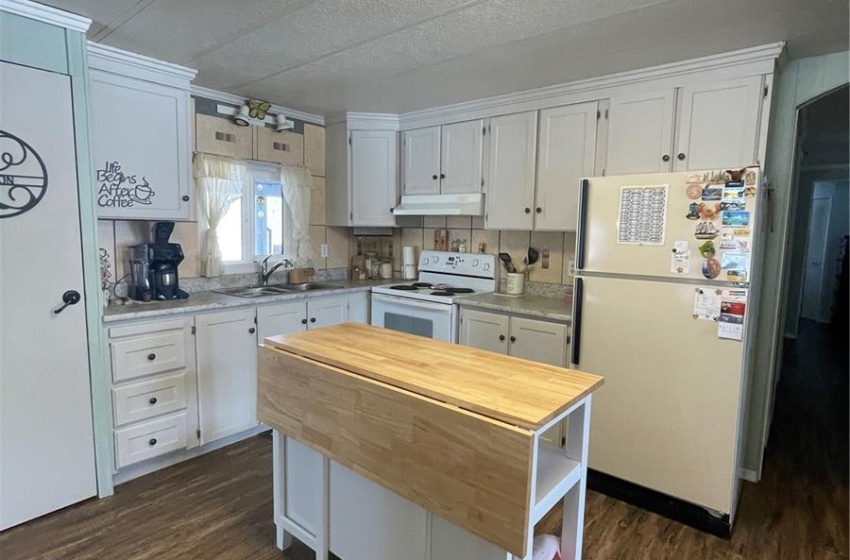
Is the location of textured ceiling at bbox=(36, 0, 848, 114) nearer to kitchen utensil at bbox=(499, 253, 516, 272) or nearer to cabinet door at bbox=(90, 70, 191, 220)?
cabinet door at bbox=(90, 70, 191, 220)

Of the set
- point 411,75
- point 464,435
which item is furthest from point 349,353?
point 411,75

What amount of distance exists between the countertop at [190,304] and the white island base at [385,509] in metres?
1.12

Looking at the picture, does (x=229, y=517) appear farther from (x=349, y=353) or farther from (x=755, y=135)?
(x=755, y=135)

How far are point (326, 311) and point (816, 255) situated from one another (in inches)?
315

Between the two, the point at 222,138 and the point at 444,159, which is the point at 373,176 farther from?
the point at 222,138

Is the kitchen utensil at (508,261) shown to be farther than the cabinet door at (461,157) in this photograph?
Yes

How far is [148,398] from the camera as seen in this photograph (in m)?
2.61

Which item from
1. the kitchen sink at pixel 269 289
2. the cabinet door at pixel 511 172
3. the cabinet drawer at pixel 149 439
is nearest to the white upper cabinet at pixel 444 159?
the cabinet door at pixel 511 172

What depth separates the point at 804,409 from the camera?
389 centimetres

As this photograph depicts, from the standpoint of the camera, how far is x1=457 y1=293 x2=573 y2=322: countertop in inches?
112

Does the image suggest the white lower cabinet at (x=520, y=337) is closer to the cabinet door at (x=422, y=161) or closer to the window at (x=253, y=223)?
the cabinet door at (x=422, y=161)

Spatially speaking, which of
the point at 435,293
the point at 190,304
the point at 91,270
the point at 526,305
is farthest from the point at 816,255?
the point at 91,270

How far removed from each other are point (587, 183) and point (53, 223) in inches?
105

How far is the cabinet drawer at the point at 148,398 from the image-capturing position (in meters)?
2.51
